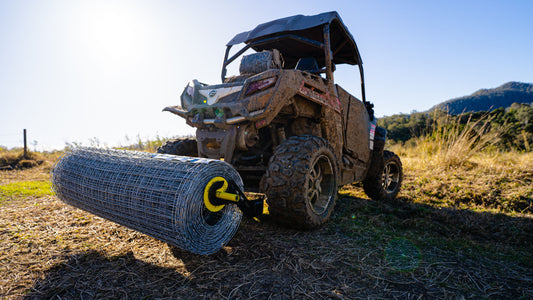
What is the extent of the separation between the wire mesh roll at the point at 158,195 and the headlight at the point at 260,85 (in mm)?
1084

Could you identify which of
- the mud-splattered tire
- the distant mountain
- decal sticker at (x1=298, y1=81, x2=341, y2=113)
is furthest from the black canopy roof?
the distant mountain

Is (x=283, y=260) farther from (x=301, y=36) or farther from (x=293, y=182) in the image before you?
(x=301, y=36)

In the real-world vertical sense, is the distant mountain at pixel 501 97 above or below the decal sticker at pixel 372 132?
above

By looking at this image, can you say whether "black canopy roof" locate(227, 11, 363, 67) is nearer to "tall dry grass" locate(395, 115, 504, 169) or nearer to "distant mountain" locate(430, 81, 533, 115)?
"tall dry grass" locate(395, 115, 504, 169)

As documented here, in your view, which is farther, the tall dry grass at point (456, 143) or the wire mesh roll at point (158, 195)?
the tall dry grass at point (456, 143)

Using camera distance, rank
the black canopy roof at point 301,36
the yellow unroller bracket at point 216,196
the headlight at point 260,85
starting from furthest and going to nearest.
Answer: the black canopy roof at point 301,36
the headlight at point 260,85
the yellow unroller bracket at point 216,196

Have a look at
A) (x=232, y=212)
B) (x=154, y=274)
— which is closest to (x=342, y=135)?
(x=232, y=212)

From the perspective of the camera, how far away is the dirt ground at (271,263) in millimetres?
1812

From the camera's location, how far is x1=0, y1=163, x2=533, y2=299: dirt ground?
1.81 meters

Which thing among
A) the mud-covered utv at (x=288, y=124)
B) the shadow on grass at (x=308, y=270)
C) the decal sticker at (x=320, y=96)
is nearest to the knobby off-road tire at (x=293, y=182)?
the mud-covered utv at (x=288, y=124)

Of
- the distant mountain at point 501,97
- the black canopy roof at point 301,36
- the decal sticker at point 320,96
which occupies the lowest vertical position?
the decal sticker at point 320,96

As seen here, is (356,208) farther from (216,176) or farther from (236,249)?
(216,176)

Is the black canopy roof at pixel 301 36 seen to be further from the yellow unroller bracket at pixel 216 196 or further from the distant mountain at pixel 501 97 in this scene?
the distant mountain at pixel 501 97

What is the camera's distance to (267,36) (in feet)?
14.3
